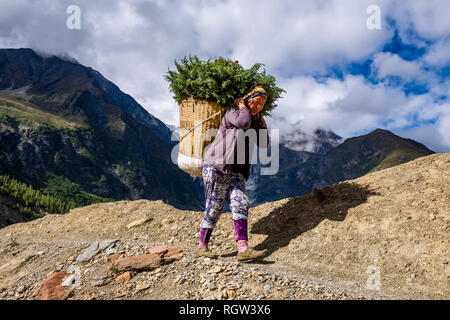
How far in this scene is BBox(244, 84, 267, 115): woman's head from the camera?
534cm

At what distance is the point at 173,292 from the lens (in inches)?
168

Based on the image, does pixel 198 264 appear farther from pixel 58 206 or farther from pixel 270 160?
pixel 58 206

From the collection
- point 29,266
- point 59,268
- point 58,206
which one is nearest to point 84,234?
point 29,266

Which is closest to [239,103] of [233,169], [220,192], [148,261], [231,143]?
[231,143]

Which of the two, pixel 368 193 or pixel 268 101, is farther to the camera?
pixel 368 193

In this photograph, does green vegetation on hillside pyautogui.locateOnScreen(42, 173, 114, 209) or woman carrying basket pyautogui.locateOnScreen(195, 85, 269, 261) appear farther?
green vegetation on hillside pyautogui.locateOnScreen(42, 173, 114, 209)

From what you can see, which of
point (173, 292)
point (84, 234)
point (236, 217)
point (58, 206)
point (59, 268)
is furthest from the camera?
point (58, 206)

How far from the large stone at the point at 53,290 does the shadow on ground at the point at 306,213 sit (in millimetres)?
3619

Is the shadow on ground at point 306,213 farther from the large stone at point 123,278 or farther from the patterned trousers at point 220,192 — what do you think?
the large stone at point 123,278

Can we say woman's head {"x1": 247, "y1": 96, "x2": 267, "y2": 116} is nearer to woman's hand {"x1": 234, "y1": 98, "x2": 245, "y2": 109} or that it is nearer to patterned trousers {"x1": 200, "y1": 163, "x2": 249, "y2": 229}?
woman's hand {"x1": 234, "y1": 98, "x2": 245, "y2": 109}

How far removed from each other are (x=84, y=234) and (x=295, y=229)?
6455mm

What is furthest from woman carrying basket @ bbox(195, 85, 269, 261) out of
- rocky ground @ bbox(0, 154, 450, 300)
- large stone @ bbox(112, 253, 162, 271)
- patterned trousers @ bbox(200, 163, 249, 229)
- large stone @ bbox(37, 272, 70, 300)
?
large stone @ bbox(37, 272, 70, 300)

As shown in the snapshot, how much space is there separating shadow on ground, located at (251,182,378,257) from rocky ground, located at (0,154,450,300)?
0.03 m

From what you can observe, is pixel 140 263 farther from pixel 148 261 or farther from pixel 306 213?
pixel 306 213
